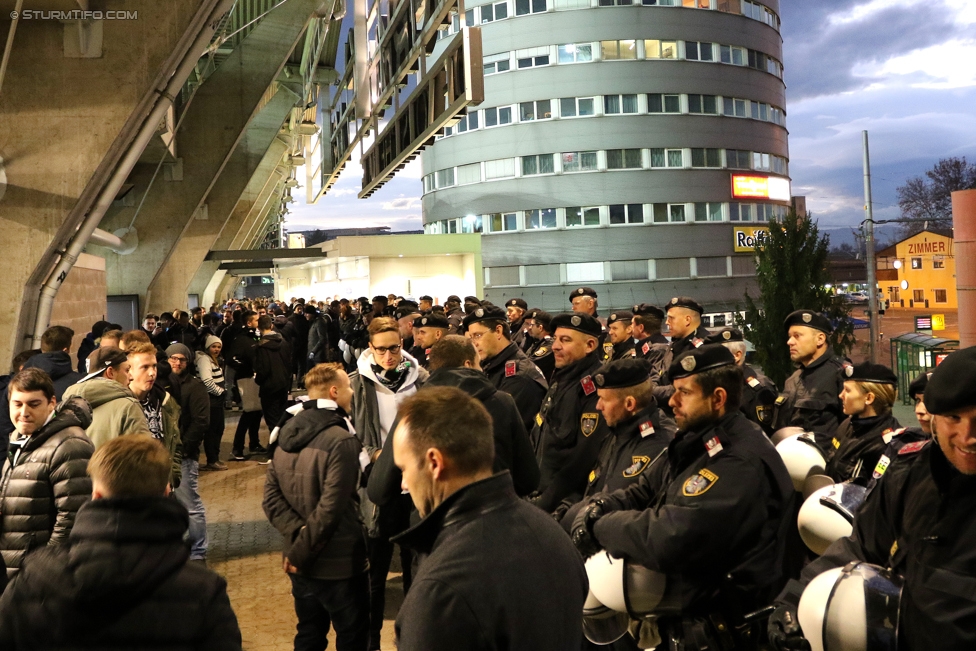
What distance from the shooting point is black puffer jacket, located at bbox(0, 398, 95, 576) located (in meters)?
3.87

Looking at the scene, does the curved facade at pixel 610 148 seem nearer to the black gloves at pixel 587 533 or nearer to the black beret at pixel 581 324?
the black beret at pixel 581 324

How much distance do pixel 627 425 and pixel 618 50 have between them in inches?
1729

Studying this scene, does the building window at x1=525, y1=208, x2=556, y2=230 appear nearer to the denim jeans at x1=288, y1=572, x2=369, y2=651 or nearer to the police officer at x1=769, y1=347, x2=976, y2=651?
the denim jeans at x1=288, y1=572, x2=369, y2=651

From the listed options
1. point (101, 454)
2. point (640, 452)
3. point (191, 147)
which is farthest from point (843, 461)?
point (191, 147)

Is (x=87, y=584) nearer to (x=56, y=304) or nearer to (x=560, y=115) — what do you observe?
(x=56, y=304)

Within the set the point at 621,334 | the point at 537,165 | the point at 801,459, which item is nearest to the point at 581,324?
the point at 801,459

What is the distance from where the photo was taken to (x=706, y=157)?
1827 inches

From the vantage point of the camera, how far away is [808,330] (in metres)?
6.35

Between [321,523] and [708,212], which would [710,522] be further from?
[708,212]

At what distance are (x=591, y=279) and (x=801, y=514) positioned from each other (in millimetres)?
42363

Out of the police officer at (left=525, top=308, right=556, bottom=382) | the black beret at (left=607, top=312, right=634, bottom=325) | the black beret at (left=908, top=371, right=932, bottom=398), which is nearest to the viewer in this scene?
the black beret at (left=908, top=371, right=932, bottom=398)

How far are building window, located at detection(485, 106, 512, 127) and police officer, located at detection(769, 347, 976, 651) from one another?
4505 centimetres

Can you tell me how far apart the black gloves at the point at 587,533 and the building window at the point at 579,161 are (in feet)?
141

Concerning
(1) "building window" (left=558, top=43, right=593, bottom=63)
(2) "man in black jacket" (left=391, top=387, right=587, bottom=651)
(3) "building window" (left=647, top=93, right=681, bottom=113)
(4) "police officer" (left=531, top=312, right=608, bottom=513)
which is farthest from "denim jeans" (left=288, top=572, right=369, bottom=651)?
(3) "building window" (left=647, top=93, right=681, bottom=113)
